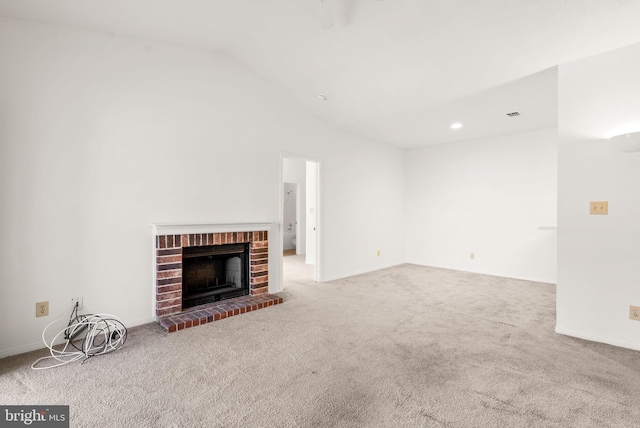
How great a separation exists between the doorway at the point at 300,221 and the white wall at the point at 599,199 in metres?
2.99

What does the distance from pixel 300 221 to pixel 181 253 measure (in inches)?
189

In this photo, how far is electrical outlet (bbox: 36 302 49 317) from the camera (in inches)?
101

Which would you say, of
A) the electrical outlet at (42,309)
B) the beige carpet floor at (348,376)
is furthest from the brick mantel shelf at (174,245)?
the electrical outlet at (42,309)

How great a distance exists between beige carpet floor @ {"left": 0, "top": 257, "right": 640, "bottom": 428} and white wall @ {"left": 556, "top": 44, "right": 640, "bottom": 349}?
0.82 ft

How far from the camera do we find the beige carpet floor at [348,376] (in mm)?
1733

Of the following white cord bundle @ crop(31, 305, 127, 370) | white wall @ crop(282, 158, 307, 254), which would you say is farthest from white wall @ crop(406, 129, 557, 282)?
white cord bundle @ crop(31, 305, 127, 370)

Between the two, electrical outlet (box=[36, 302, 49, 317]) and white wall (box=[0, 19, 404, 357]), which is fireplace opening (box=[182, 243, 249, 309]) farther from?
electrical outlet (box=[36, 302, 49, 317])

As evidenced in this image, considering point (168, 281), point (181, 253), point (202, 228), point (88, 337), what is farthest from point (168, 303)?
point (202, 228)

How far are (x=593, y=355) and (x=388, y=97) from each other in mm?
3247

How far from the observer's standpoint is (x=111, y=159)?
9.51 feet

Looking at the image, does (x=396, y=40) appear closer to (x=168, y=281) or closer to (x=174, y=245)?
(x=174, y=245)

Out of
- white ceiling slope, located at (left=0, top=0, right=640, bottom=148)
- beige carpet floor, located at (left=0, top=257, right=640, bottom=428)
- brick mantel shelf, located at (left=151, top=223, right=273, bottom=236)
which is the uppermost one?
white ceiling slope, located at (left=0, top=0, right=640, bottom=148)

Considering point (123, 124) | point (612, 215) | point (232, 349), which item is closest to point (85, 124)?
point (123, 124)

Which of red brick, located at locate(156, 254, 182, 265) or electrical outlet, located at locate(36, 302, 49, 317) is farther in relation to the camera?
red brick, located at locate(156, 254, 182, 265)
